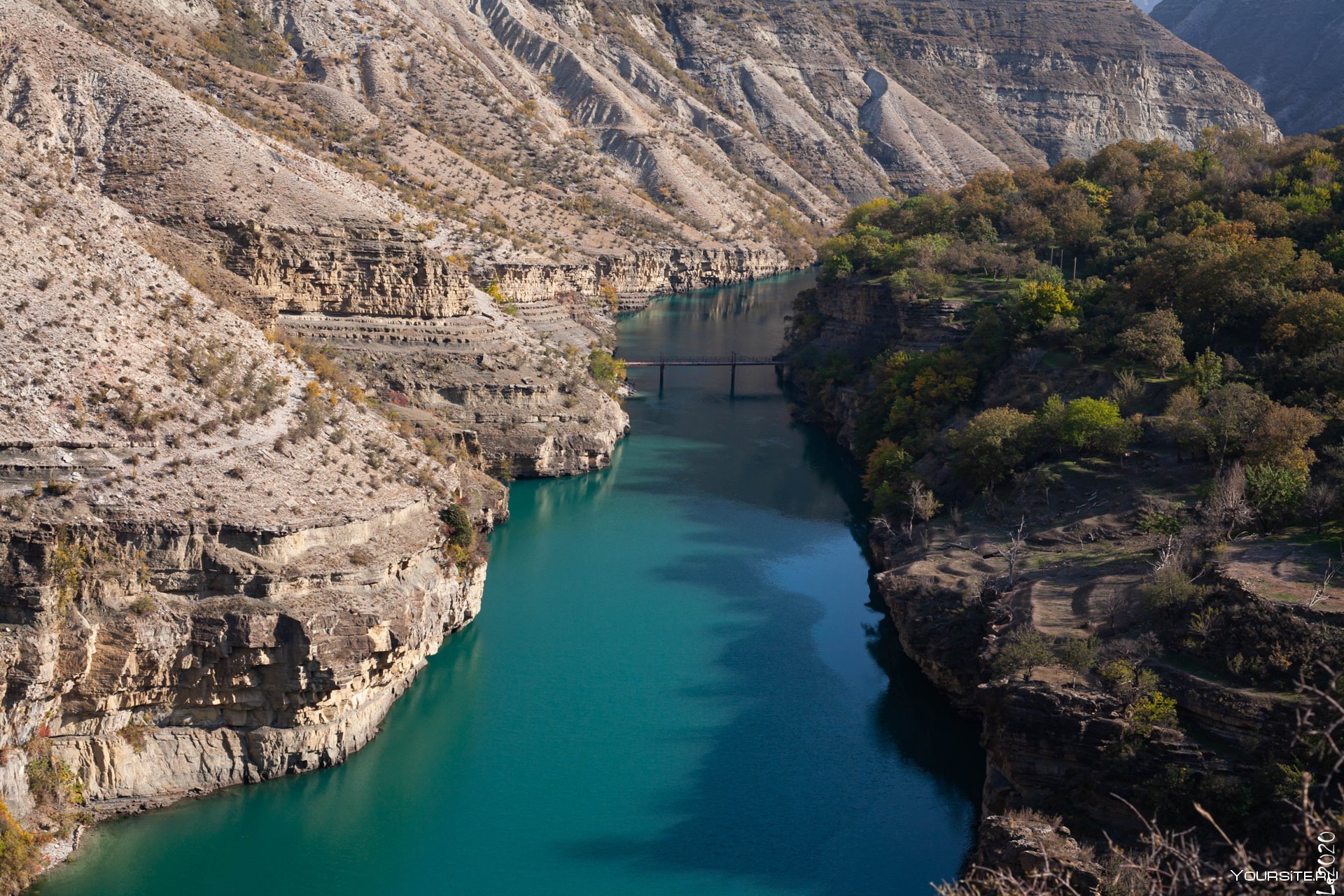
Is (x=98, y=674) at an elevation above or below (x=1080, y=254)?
below

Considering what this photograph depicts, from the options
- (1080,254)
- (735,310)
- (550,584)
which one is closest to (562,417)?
(550,584)

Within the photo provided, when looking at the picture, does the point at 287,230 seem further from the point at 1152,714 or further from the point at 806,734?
the point at 1152,714

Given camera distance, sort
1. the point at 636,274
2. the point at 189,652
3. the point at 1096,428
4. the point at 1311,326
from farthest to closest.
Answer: the point at 636,274 → the point at 1311,326 → the point at 1096,428 → the point at 189,652

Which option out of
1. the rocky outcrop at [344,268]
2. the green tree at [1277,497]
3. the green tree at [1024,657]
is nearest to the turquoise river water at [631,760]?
the green tree at [1024,657]

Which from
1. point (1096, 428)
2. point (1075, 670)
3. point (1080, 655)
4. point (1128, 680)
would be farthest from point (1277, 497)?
point (1128, 680)

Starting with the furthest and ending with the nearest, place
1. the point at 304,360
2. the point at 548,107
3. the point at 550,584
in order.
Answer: the point at 548,107
the point at 550,584
the point at 304,360

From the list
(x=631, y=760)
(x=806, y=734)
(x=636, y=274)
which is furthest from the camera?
(x=636, y=274)

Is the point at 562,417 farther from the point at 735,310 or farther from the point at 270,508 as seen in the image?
the point at 735,310
